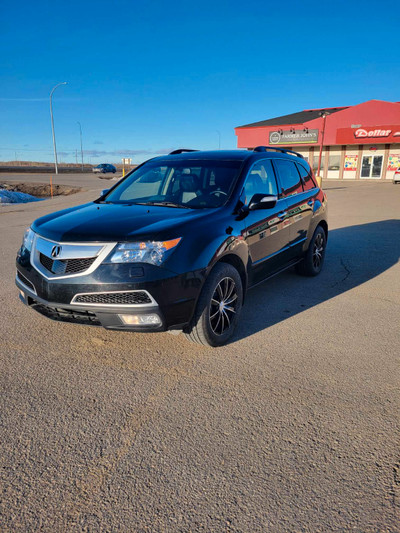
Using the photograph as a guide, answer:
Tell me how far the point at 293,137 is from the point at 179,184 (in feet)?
118

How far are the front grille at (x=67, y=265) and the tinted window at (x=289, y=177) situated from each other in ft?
9.15

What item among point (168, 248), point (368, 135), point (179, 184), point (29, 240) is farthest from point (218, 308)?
point (368, 135)

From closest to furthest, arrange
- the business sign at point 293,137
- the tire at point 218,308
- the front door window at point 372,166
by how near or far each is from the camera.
A: the tire at point 218,308 < the front door window at point 372,166 < the business sign at point 293,137

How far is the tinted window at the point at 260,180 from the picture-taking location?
166 inches

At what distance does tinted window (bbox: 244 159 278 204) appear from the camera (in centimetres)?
422

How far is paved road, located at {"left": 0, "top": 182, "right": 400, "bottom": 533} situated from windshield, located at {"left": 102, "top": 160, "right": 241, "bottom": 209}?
137 cm

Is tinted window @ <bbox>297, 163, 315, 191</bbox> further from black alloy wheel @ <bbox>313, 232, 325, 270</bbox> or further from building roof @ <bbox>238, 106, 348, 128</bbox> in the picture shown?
building roof @ <bbox>238, 106, 348, 128</bbox>

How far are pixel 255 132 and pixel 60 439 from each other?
3962 cm

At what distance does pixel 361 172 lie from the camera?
36906mm

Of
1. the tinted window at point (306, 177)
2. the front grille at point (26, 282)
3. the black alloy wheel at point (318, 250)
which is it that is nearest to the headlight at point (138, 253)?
the front grille at point (26, 282)

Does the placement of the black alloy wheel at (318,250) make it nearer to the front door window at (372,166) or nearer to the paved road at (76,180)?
the paved road at (76,180)

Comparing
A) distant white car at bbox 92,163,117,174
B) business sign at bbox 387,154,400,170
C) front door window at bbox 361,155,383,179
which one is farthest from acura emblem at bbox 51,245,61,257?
distant white car at bbox 92,163,117,174

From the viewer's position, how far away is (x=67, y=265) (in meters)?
3.19

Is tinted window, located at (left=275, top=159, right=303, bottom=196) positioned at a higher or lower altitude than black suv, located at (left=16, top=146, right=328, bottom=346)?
higher
